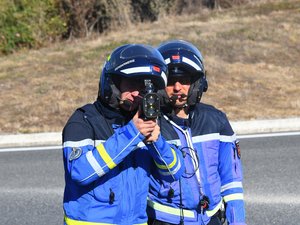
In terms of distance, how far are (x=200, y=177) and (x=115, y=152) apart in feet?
1.84

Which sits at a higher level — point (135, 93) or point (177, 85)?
point (135, 93)

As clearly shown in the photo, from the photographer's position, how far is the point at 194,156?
2871 millimetres

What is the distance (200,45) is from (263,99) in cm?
438

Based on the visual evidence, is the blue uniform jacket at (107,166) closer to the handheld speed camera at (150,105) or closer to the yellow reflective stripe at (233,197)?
the handheld speed camera at (150,105)

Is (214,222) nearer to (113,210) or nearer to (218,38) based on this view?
(113,210)

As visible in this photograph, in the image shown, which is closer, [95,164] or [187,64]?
[95,164]

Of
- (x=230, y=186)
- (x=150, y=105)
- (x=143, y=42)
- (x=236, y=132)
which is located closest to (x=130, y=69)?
(x=150, y=105)

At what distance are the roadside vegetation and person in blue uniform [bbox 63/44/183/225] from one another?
7.81 meters

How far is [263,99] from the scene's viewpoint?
11.9 m

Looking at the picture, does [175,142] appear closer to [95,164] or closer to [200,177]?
[200,177]

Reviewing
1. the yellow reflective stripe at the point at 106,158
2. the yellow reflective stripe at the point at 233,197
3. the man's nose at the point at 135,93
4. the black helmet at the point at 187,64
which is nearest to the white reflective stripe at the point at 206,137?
the black helmet at the point at 187,64

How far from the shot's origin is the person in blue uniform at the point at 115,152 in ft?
8.23

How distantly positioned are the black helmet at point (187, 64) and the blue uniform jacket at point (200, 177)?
11 cm

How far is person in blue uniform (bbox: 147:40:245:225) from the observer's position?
9.39 feet
